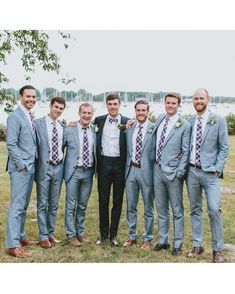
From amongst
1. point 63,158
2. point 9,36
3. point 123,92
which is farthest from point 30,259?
point 123,92

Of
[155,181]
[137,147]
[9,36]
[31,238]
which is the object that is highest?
[9,36]

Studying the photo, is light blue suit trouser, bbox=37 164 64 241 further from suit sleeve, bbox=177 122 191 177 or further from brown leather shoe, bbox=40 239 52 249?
suit sleeve, bbox=177 122 191 177

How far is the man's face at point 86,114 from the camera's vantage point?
5574 mm

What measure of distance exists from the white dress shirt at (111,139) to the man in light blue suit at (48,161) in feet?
1.81

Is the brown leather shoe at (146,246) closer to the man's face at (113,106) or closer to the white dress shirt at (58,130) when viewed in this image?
the white dress shirt at (58,130)

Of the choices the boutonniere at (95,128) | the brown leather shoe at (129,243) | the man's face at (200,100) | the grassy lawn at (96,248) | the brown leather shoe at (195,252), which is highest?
the man's face at (200,100)

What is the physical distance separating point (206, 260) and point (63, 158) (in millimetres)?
2195

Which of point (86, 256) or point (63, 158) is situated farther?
point (63, 158)

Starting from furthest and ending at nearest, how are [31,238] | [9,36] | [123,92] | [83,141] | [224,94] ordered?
1. [123,92]
2. [224,94]
3. [9,36]
4. [31,238]
5. [83,141]

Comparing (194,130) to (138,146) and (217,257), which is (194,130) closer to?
(138,146)

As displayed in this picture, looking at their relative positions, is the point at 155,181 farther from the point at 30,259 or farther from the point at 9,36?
the point at 9,36

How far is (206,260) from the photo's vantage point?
5.26 metres

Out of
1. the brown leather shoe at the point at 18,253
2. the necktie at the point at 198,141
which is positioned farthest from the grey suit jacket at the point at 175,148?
the brown leather shoe at the point at 18,253

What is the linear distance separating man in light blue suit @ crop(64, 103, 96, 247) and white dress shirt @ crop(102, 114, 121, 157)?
0.15 m
